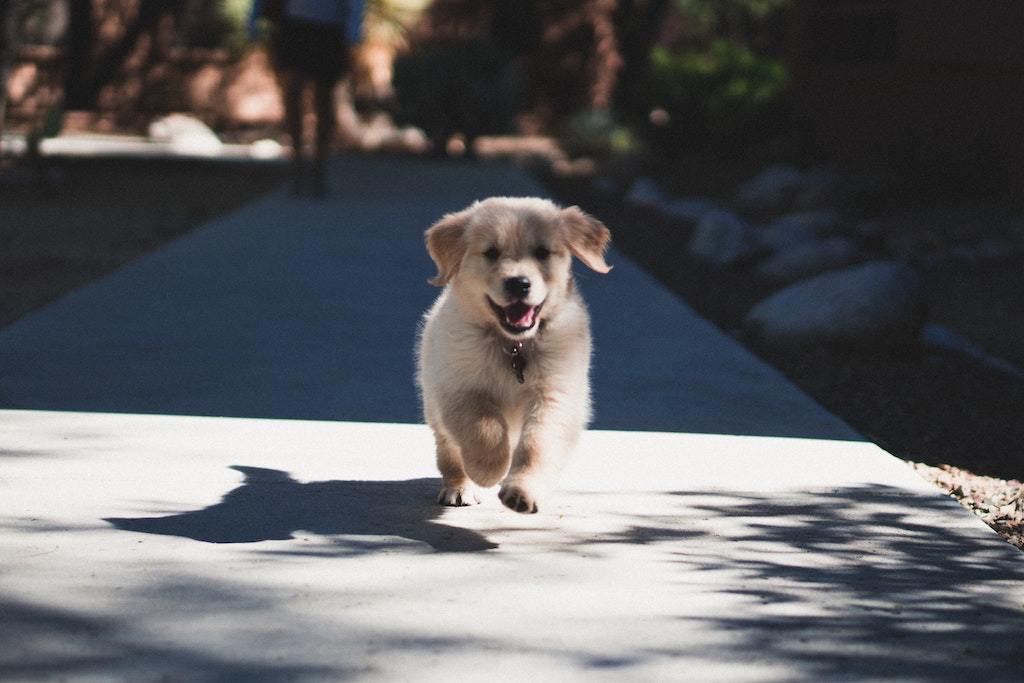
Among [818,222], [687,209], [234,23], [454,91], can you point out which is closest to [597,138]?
[454,91]

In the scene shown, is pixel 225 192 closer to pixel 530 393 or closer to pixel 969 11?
pixel 969 11

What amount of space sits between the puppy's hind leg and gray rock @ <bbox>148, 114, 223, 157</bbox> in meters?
19.0

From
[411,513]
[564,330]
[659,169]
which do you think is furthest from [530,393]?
[659,169]

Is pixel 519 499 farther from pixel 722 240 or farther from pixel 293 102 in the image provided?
pixel 293 102

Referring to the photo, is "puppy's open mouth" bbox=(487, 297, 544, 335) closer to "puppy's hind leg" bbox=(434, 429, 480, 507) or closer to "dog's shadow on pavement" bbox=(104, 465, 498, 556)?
"puppy's hind leg" bbox=(434, 429, 480, 507)

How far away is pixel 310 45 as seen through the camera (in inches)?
618

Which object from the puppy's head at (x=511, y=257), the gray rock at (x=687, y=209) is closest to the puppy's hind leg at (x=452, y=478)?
the puppy's head at (x=511, y=257)

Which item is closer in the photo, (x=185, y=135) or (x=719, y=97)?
(x=719, y=97)

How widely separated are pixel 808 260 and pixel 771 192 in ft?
17.5

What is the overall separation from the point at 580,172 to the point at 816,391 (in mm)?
14359

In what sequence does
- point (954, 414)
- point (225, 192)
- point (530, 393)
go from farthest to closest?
point (225, 192)
point (954, 414)
point (530, 393)

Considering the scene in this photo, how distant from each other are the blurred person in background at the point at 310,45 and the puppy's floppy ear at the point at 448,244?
10489 millimetres

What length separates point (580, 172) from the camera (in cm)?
2191

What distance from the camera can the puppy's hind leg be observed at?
5.33 m
